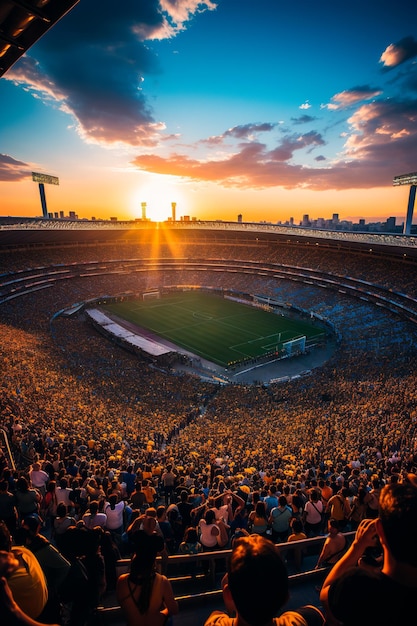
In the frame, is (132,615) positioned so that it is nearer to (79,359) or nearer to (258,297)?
(79,359)

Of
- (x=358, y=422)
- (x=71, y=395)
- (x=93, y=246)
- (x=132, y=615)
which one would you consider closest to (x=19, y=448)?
(x=71, y=395)

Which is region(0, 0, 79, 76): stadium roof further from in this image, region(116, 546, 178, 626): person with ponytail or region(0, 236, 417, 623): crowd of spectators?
region(0, 236, 417, 623): crowd of spectators

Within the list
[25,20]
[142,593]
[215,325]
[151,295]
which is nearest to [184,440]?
[142,593]

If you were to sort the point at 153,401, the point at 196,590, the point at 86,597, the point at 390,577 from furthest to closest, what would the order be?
the point at 153,401 < the point at 196,590 < the point at 86,597 < the point at 390,577

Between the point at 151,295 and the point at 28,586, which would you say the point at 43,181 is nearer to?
the point at 151,295

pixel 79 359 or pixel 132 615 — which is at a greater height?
pixel 132 615

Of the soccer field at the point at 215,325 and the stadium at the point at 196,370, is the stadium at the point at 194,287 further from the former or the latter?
the soccer field at the point at 215,325
